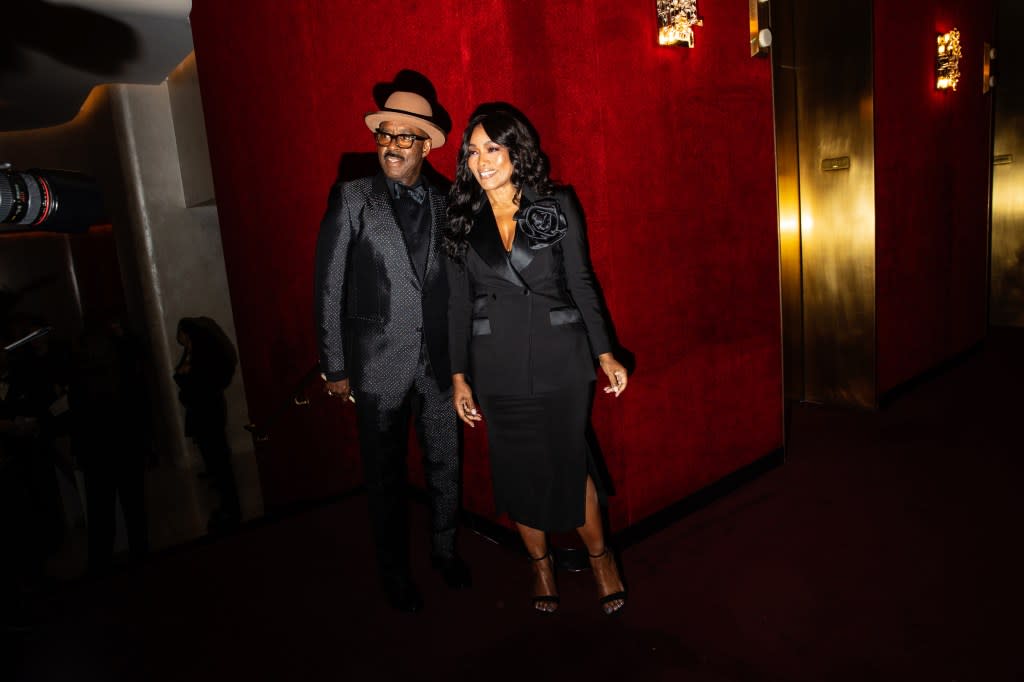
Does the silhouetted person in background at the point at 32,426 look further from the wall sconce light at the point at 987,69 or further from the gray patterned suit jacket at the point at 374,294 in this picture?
the wall sconce light at the point at 987,69

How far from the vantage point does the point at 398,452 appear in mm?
2381

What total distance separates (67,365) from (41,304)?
5.97 meters

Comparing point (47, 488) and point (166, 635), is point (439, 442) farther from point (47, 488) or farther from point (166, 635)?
point (47, 488)

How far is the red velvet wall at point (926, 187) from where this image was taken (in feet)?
12.9

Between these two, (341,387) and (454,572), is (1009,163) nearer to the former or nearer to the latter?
(454,572)

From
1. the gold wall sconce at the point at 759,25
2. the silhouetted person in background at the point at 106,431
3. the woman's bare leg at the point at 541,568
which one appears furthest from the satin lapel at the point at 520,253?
the silhouetted person in background at the point at 106,431

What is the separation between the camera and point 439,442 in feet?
8.23

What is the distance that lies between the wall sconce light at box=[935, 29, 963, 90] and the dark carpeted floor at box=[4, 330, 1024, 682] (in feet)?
8.32

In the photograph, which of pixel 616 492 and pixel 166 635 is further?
pixel 616 492

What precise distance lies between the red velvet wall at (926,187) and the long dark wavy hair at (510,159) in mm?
2627

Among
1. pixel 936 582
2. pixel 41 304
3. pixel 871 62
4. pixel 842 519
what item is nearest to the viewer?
pixel 936 582

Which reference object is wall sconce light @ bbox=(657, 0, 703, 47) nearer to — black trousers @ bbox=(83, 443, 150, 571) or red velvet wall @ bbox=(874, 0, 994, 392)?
red velvet wall @ bbox=(874, 0, 994, 392)

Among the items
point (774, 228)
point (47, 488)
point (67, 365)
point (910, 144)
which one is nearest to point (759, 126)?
point (774, 228)

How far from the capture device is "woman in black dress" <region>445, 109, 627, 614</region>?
81.6 inches
